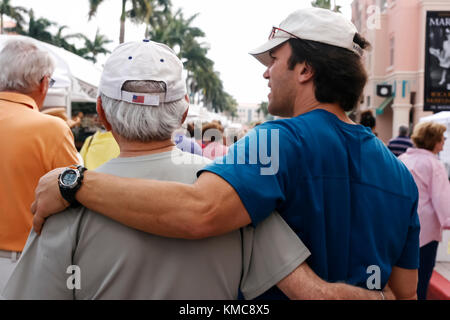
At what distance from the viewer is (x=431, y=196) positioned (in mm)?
4418

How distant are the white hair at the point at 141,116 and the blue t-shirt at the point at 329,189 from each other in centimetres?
25

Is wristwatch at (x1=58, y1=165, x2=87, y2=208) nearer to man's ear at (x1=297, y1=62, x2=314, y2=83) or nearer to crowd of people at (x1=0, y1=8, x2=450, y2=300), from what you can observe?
crowd of people at (x1=0, y1=8, x2=450, y2=300)

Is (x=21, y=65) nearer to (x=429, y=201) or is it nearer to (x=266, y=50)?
(x=266, y=50)

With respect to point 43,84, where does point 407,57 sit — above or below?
above

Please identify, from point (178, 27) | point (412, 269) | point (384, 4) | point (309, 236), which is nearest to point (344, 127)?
point (309, 236)

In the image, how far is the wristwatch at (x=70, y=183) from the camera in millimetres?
1326

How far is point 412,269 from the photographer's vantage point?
1.68 meters

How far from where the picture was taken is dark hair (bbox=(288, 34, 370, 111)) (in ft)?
5.16

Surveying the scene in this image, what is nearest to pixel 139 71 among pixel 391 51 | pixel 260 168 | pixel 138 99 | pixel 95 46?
pixel 138 99

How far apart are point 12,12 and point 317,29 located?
156 ft

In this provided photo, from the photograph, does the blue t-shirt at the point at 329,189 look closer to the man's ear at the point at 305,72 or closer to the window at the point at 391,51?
the man's ear at the point at 305,72

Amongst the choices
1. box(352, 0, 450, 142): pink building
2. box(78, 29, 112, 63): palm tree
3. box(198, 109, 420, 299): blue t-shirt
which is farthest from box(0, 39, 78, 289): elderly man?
box(78, 29, 112, 63): palm tree
